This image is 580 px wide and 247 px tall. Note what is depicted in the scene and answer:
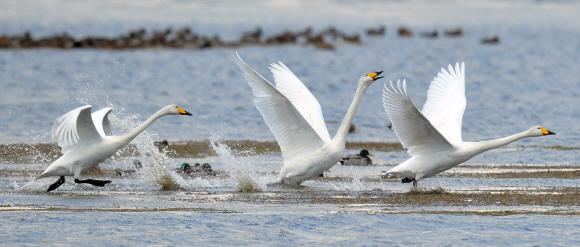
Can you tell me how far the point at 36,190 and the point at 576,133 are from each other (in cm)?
1234

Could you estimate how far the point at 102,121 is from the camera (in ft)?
40.9

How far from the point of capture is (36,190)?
11.7 metres

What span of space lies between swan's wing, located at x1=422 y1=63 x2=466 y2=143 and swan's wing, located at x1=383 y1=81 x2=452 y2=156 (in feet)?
1.79

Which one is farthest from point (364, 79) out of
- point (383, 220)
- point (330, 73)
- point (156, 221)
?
point (330, 73)

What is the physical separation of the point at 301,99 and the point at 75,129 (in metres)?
3.89

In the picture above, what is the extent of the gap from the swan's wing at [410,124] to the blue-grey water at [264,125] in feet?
2.57

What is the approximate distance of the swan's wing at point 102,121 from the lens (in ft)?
39.5

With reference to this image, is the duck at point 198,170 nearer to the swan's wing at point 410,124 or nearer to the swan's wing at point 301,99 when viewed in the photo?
the swan's wing at point 301,99

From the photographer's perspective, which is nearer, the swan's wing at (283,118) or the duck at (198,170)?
the swan's wing at (283,118)

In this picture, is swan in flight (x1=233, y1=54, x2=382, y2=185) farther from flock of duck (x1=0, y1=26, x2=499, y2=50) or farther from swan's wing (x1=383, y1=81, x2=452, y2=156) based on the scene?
flock of duck (x1=0, y1=26, x2=499, y2=50)

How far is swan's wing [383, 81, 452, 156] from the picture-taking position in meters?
10.9

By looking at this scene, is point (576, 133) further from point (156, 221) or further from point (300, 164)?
point (156, 221)

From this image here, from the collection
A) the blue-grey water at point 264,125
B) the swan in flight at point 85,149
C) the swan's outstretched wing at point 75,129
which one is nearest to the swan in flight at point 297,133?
the blue-grey water at point 264,125

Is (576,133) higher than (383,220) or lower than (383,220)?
higher
